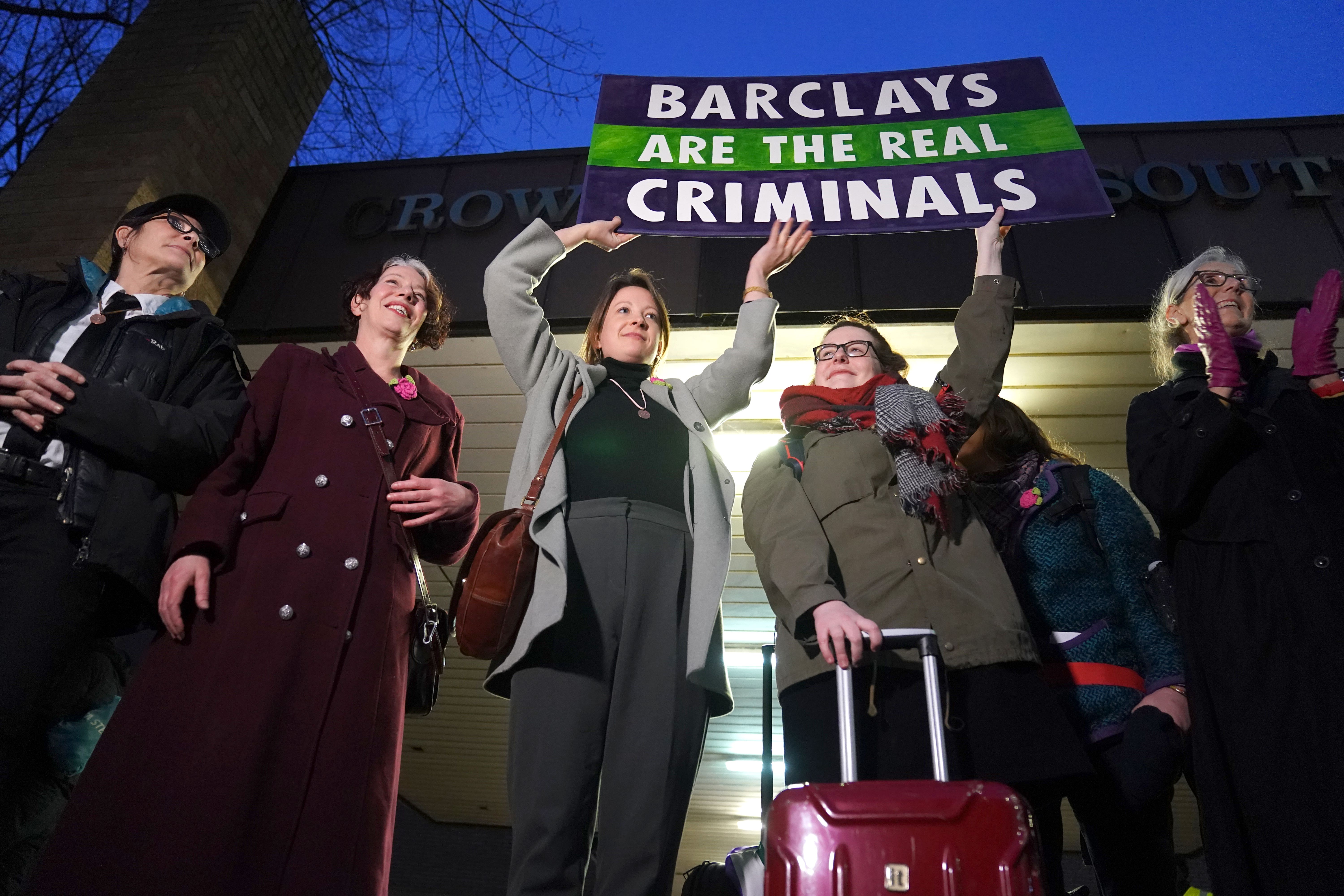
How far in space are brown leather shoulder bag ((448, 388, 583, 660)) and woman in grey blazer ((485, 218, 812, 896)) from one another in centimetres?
4

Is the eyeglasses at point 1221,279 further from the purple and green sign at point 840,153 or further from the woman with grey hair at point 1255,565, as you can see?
the purple and green sign at point 840,153

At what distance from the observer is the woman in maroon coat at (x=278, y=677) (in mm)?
2016

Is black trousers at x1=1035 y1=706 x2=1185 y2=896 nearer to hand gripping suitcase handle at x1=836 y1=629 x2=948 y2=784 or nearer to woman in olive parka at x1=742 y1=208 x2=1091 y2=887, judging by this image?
woman in olive parka at x1=742 y1=208 x2=1091 y2=887

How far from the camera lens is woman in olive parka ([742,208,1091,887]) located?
2.14m

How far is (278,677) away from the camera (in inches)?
87.2

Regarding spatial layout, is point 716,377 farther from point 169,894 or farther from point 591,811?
point 169,894

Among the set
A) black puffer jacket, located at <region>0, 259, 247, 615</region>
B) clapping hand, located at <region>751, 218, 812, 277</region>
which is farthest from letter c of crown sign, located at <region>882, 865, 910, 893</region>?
clapping hand, located at <region>751, 218, 812, 277</region>

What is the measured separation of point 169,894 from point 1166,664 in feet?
8.28

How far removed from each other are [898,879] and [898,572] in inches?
33.7

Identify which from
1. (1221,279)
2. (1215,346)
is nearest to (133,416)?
(1215,346)

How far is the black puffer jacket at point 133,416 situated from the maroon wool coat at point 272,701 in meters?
0.10

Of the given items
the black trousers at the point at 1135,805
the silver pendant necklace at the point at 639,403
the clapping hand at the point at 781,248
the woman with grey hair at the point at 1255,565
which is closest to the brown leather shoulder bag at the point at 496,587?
the silver pendant necklace at the point at 639,403

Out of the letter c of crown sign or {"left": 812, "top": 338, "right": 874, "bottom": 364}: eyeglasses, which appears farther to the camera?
{"left": 812, "top": 338, "right": 874, "bottom": 364}: eyeglasses

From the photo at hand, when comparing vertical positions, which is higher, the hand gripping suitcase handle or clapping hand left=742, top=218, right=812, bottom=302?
clapping hand left=742, top=218, right=812, bottom=302
